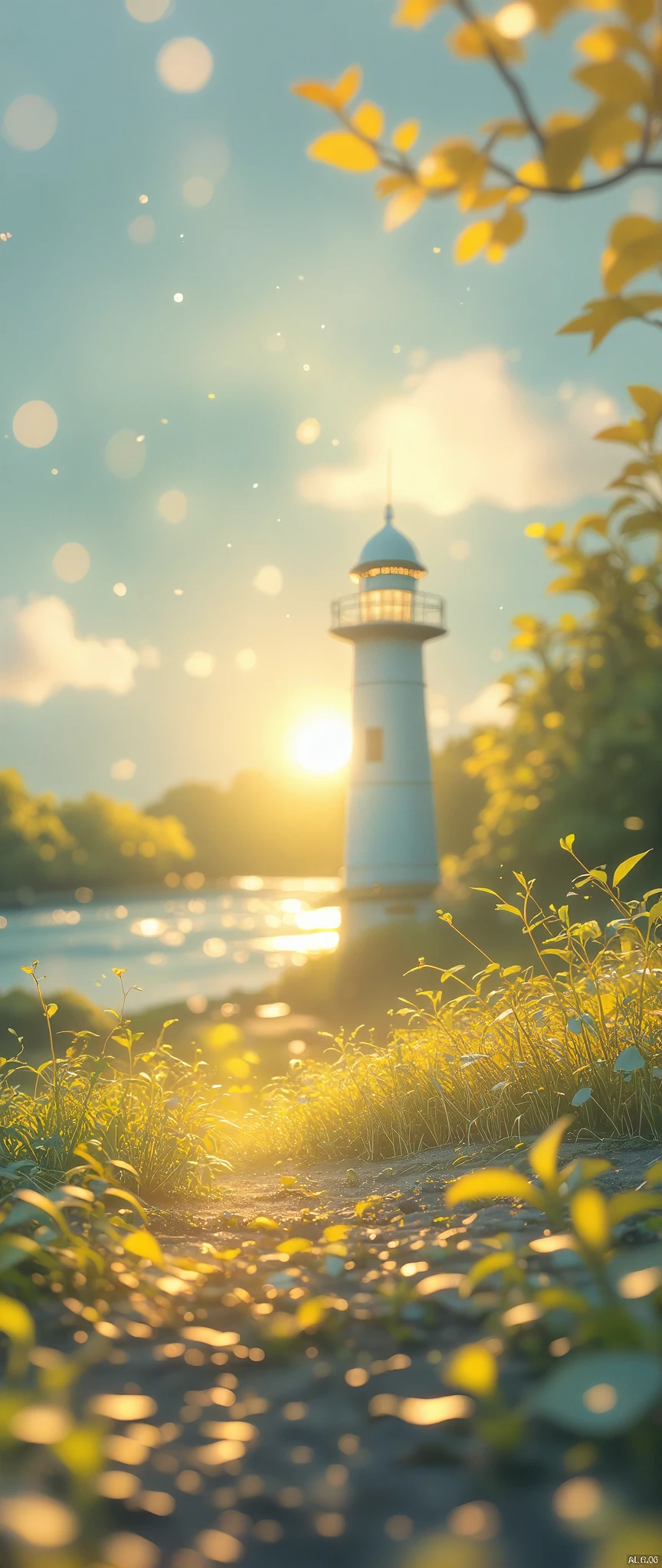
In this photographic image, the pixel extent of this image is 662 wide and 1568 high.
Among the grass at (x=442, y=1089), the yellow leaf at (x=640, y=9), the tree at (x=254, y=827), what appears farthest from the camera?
the tree at (x=254, y=827)

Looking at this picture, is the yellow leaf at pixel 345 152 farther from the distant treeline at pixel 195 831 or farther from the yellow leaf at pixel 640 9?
the distant treeline at pixel 195 831

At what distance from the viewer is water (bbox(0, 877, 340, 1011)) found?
2864cm

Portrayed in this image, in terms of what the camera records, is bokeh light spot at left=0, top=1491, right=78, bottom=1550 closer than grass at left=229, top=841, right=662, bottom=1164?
Yes

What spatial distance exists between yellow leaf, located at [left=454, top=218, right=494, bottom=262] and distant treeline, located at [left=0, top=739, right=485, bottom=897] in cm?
2750

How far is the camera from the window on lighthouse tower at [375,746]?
17.2 m

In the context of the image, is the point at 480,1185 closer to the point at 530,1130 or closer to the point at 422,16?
the point at 422,16

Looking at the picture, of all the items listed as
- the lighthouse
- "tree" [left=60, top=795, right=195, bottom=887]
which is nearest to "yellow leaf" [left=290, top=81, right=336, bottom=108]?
the lighthouse

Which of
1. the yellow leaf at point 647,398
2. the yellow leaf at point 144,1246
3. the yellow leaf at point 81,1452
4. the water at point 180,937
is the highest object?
the yellow leaf at point 647,398

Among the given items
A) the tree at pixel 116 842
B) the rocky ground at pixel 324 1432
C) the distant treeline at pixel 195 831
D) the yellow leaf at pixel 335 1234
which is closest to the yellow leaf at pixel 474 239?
the rocky ground at pixel 324 1432

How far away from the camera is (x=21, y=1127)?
11.4 feet

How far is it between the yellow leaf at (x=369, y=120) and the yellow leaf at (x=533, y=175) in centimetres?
26

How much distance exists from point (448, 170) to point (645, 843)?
6.13 meters

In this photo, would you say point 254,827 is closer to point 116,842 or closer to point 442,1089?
point 116,842

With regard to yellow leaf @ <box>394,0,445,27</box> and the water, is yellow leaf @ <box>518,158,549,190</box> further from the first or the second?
the water
